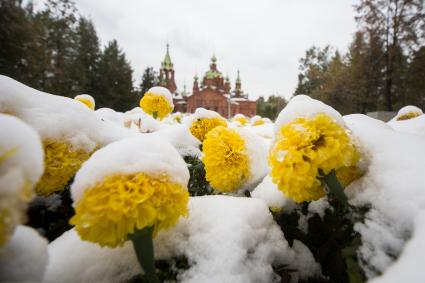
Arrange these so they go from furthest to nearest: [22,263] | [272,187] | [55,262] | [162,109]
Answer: [162,109]
[272,187]
[55,262]
[22,263]

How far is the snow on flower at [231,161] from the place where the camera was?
1.45 metres

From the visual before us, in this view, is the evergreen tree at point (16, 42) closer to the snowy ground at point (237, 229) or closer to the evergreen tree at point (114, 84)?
the evergreen tree at point (114, 84)

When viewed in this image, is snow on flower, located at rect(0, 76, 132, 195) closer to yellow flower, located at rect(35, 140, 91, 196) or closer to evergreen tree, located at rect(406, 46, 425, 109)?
yellow flower, located at rect(35, 140, 91, 196)

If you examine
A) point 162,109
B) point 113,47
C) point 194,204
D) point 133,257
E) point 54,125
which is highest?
point 113,47

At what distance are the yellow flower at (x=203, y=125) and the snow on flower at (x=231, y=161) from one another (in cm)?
79

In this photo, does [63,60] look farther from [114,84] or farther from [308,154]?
[308,154]

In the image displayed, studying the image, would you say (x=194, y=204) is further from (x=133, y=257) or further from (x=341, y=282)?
(x=341, y=282)

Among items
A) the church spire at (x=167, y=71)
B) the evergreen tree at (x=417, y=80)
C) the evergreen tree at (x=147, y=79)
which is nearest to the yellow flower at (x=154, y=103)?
the evergreen tree at (x=417, y=80)

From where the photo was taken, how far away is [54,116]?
45.8 inches

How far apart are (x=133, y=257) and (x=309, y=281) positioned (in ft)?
2.52

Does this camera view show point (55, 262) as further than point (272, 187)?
No

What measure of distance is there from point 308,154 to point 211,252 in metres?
0.55

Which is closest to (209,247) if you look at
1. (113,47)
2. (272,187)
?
(272,187)

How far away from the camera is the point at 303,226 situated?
1.15 m
